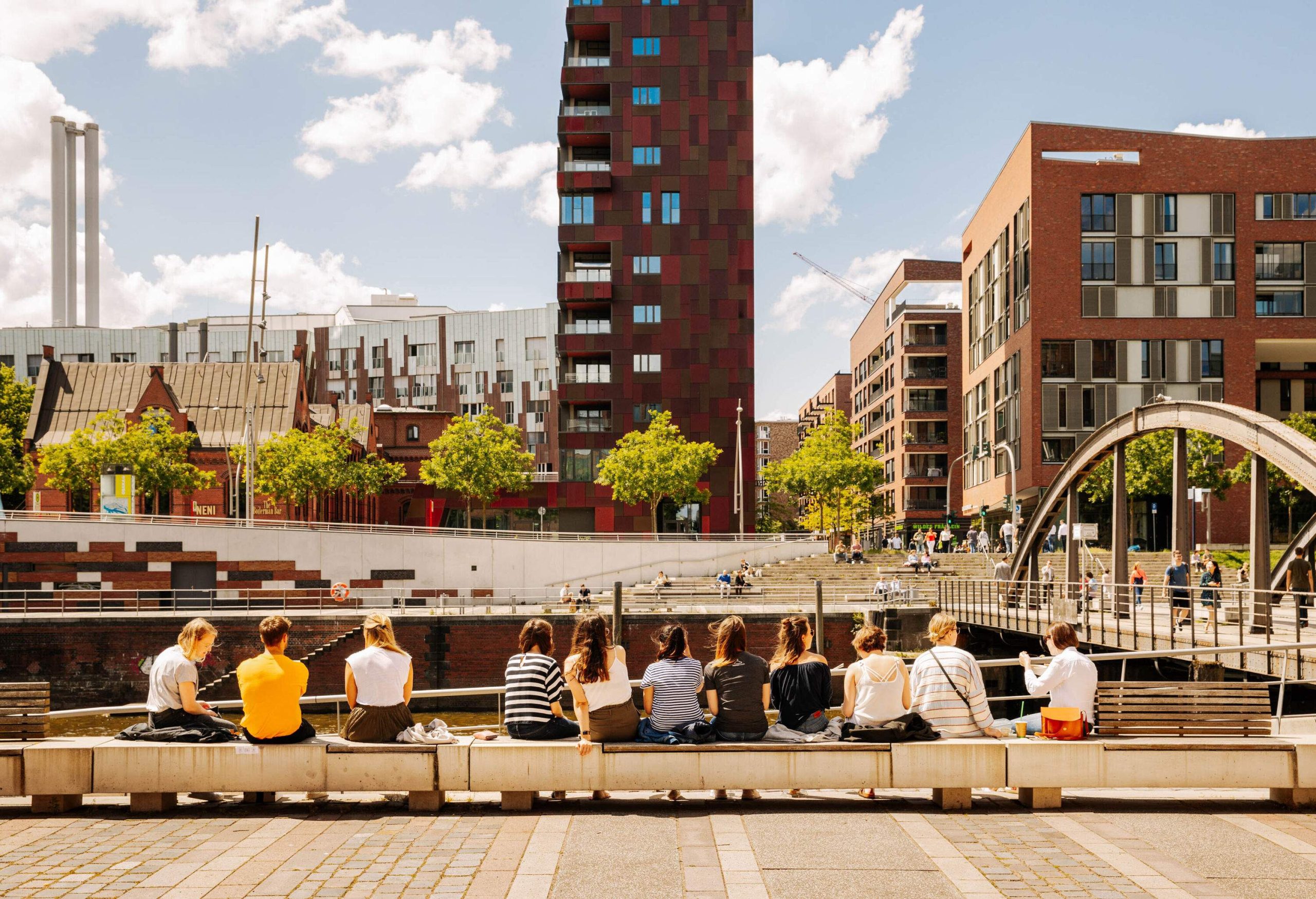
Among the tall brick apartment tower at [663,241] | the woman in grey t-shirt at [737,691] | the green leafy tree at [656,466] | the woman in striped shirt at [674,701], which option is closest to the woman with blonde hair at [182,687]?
the woman in striped shirt at [674,701]

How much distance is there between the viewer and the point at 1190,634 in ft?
67.1

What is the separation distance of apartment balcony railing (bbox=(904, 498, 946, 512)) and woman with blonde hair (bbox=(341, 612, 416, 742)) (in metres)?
86.9

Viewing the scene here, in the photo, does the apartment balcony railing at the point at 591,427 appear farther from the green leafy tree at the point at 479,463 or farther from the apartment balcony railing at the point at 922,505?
the apartment balcony railing at the point at 922,505

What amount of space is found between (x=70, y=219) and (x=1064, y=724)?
12840 centimetres

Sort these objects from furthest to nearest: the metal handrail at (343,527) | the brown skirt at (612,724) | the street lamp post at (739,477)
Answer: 1. the street lamp post at (739,477)
2. the metal handrail at (343,527)
3. the brown skirt at (612,724)

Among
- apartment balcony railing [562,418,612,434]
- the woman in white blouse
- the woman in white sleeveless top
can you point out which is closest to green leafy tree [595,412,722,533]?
apartment balcony railing [562,418,612,434]

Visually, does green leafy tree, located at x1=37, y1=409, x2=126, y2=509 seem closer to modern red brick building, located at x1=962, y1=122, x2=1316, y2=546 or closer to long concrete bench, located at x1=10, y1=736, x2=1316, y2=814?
modern red brick building, located at x1=962, y1=122, x2=1316, y2=546

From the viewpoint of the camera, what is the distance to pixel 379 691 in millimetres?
8641

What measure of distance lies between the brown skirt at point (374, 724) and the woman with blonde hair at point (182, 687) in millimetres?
996

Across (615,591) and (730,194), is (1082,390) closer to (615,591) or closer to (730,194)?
(730,194)

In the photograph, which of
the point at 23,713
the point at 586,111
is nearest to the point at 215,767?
the point at 23,713

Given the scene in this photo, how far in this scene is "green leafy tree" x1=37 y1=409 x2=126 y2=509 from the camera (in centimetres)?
5678

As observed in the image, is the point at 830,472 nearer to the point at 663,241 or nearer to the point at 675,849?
the point at 663,241

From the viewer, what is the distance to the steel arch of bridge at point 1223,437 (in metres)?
20.4
